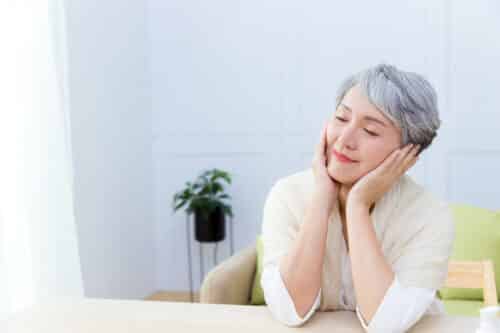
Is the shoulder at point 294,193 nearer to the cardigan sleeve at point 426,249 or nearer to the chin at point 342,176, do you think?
the chin at point 342,176

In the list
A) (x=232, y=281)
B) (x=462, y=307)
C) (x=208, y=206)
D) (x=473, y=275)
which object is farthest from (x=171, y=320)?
(x=208, y=206)

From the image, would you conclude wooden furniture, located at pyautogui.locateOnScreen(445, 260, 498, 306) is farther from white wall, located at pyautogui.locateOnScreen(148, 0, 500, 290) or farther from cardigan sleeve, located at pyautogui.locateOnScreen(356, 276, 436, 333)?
white wall, located at pyautogui.locateOnScreen(148, 0, 500, 290)

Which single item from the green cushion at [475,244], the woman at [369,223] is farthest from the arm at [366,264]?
the green cushion at [475,244]

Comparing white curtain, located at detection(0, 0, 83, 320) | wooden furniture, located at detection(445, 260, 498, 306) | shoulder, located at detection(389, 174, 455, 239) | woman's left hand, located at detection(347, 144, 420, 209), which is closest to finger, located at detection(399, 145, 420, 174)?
woman's left hand, located at detection(347, 144, 420, 209)

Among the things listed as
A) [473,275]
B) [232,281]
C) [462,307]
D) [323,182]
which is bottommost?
[462,307]

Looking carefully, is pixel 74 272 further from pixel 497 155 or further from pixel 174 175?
pixel 497 155

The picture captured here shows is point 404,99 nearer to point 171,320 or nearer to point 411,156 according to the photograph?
point 411,156

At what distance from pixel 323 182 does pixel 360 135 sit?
0.47ft

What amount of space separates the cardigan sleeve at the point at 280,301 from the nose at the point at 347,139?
28cm

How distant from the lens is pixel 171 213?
399 centimetres

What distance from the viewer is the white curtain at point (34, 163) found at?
2.27m

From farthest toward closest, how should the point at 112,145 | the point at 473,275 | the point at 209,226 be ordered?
the point at 209,226
the point at 112,145
the point at 473,275

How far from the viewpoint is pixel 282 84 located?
374cm

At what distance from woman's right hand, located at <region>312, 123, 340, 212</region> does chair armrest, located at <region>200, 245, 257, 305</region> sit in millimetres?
1088
